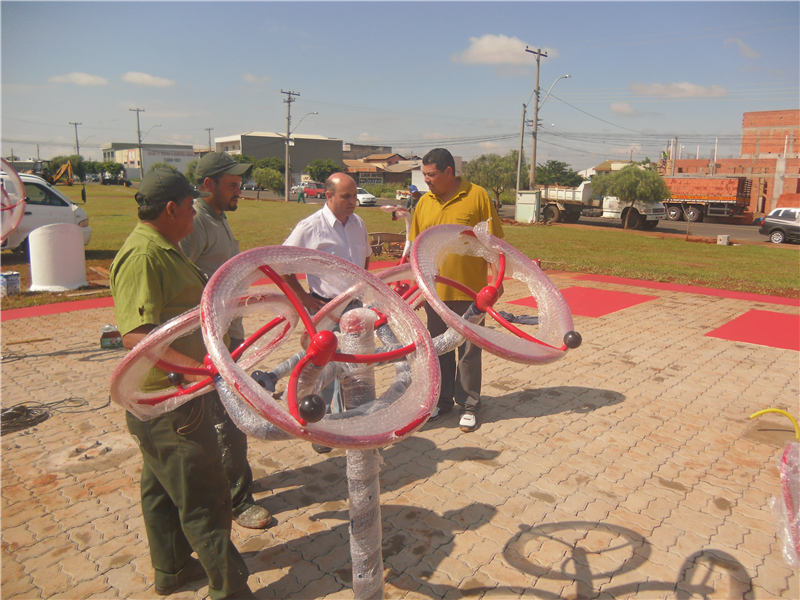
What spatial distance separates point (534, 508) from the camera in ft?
10.6

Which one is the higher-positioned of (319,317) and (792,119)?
(792,119)

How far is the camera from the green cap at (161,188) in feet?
7.45

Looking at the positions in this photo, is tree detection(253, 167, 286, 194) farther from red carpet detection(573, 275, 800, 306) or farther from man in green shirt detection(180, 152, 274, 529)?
man in green shirt detection(180, 152, 274, 529)

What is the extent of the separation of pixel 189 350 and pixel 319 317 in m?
0.67

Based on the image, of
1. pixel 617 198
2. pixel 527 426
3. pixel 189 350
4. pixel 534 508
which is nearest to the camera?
pixel 189 350

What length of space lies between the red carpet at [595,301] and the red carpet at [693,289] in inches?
50.4

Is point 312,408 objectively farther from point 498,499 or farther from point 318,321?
point 498,499

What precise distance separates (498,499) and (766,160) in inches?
2093

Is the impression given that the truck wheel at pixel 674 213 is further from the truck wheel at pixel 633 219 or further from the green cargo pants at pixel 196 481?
the green cargo pants at pixel 196 481

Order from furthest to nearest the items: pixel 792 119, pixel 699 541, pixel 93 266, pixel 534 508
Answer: pixel 792 119, pixel 93 266, pixel 534 508, pixel 699 541

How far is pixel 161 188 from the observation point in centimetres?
228

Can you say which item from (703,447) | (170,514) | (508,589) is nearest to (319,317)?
(170,514)

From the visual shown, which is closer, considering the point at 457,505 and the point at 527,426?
the point at 457,505

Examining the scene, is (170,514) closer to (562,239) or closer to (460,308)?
(460,308)
